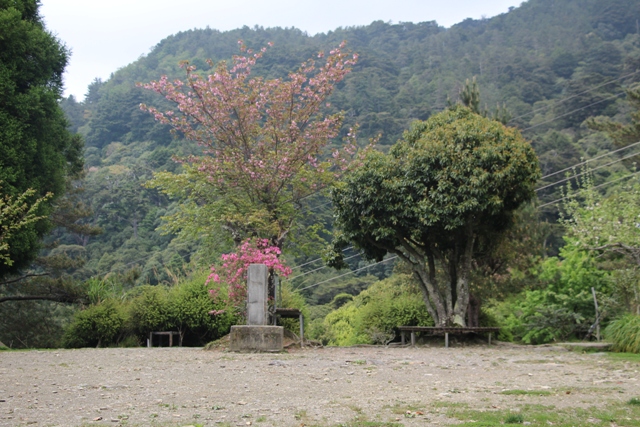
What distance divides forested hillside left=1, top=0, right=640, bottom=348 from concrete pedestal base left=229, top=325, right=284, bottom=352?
457cm

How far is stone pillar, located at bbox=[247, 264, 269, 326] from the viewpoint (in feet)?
40.2

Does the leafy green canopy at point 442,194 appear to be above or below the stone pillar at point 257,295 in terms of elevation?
above

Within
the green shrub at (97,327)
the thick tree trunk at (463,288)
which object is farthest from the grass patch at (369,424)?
the green shrub at (97,327)

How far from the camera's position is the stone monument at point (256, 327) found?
11.9 metres

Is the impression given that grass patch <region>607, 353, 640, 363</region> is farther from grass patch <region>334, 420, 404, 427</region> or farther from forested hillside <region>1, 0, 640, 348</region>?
grass patch <region>334, 420, 404, 427</region>

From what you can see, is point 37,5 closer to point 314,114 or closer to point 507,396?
point 314,114

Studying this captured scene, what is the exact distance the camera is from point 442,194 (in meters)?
13.9

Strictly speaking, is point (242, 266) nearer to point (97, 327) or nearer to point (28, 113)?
point (97, 327)

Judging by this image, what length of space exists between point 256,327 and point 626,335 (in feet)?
22.5

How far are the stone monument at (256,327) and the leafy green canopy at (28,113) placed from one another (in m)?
7.71

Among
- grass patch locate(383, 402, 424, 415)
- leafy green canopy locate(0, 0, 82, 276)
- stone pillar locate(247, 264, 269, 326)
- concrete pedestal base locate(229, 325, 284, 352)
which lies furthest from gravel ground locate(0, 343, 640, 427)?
leafy green canopy locate(0, 0, 82, 276)

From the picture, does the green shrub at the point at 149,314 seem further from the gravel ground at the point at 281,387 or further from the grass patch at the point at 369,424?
the grass patch at the point at 369,424

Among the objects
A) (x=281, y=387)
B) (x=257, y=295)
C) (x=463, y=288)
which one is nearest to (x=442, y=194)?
(x=463, y=288)

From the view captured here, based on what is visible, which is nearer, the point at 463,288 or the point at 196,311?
the point at 463,288
